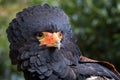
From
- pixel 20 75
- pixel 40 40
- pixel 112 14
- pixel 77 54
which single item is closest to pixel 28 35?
pixel 40 40

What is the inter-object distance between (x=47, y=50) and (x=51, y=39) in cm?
15

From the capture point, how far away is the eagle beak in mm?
4941

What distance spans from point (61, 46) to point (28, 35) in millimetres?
286

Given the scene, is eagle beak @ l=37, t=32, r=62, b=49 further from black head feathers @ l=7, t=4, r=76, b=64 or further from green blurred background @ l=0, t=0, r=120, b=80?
green blurred background @ l=0, t=0, r=120, b=80

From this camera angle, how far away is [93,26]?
9.10 meters

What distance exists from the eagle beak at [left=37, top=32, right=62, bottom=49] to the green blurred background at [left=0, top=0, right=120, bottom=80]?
131 inches

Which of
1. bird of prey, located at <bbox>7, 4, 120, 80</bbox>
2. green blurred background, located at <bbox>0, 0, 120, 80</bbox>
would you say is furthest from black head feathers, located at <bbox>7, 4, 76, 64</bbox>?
green blurred background, located at <bbox>0, 0, 120, 80</bbox>

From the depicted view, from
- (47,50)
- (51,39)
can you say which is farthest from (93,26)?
(51,39)

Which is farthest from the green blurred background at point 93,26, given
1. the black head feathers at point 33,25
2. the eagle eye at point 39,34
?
the eagle eye at point 39,34

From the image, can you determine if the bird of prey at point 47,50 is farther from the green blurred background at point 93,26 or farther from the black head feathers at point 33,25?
the green blurred background at point 93,26

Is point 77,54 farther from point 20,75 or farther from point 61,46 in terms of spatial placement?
point 20,75

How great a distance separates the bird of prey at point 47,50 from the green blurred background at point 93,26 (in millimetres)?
3197

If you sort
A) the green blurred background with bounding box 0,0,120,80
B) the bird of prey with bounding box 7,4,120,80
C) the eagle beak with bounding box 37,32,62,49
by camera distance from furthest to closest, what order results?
the green blurred background with bounding box 0,0,120,80 → the bird of prey with bounding box 7,4,120,80 → the eagle beak with bounding box 37,32,62,49

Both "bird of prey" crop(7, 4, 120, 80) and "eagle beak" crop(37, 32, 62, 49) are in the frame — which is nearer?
"eagle beak" crop(37, 32, 62, 49)
